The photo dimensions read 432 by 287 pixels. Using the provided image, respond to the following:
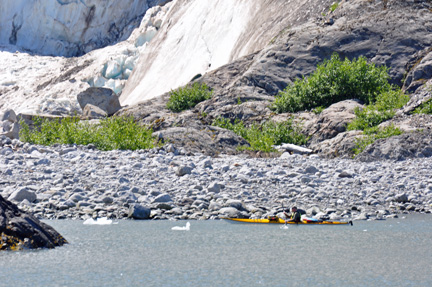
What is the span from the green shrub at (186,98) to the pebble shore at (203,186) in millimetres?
7529

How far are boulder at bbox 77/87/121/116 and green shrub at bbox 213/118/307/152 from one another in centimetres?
768

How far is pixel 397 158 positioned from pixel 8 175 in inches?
342

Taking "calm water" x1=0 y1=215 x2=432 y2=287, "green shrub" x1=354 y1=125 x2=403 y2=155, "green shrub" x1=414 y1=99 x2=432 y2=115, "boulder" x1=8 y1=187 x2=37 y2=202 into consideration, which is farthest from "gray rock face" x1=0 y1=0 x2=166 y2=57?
"calm water" x1=0 y1=215 x2=432 y2=287

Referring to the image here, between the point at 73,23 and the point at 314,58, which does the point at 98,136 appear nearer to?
the point at 314,58

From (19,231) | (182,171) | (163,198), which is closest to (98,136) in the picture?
(182,171)

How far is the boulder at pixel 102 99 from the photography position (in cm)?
2531

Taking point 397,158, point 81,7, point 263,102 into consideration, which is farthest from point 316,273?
point 81,7

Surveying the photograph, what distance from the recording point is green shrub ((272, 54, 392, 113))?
19.5 metres

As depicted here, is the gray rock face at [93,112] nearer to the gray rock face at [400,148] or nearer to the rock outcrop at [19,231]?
the gray rock face at [400,148]

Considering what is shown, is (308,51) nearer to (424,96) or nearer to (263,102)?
(263,102)

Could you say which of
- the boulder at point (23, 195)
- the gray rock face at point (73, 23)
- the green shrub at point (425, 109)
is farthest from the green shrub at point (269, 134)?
the gray rock face at point (73, 23)

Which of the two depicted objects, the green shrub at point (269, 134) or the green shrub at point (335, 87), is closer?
the green shrub at point (269, 134)

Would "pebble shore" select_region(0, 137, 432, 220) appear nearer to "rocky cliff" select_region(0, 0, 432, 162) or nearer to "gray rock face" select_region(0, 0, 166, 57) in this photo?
"rocky cliff" select_region(0, 0, 432, 162)

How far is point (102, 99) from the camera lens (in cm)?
2547
